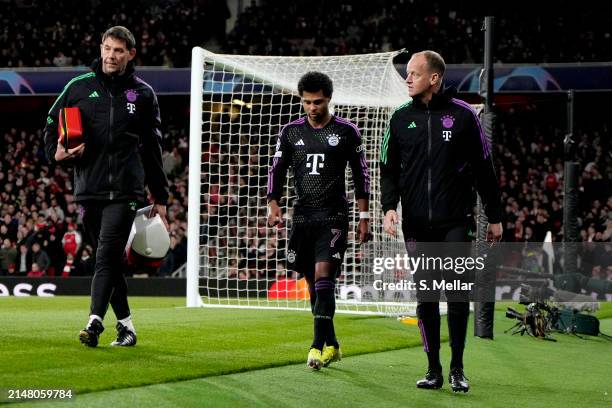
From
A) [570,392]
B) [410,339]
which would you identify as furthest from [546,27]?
[570,392]

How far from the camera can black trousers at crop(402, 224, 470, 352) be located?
5.64 meters

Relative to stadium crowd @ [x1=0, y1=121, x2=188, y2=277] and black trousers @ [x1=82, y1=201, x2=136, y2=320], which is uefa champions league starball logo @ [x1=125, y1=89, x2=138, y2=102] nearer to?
black trousers @ [x1=82, y1=201, x2=136, y2=320]

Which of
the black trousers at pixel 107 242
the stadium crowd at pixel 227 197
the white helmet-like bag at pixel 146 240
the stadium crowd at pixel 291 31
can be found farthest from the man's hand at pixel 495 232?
the stadium crowd at pixel 291 31

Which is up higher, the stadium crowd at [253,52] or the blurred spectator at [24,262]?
Answer: the stadium crowd at [253,52]

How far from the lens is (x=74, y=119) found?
6.43m

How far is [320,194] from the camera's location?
21.5ft

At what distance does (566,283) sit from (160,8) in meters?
21.4

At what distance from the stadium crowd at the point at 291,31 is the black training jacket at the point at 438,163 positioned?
1903 centimetres

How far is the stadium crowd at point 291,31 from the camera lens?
80.6ft

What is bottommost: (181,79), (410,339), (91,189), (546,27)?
(410,339)

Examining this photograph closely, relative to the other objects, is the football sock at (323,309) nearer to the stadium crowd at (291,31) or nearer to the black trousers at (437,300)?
the black trousers at (437,300)

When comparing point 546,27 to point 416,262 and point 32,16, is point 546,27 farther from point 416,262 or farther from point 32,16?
point 416,262

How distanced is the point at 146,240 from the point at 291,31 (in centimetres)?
2103

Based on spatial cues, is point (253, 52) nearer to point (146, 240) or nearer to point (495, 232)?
point (146, 240)
